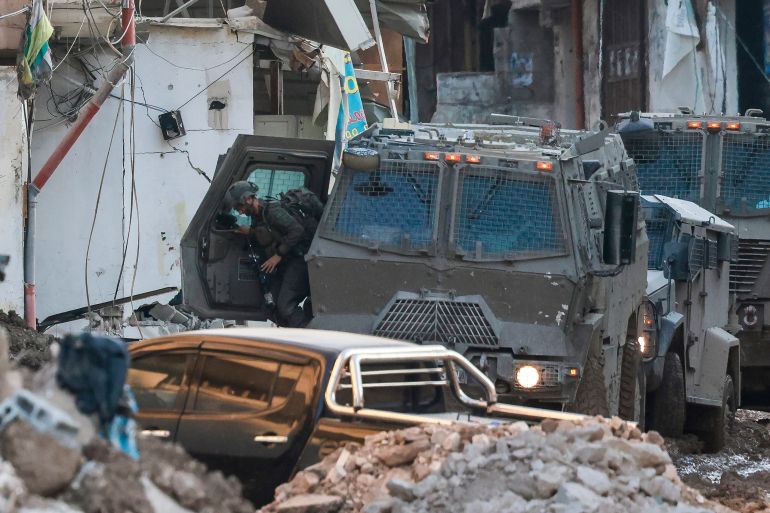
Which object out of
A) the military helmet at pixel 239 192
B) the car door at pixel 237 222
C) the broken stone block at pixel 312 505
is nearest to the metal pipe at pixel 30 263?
the car door at pixel 237 222

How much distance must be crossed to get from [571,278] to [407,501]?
425 cm

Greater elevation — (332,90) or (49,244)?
(332,90)

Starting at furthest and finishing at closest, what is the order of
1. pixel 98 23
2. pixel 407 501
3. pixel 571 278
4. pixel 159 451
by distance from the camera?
1. pixel 98 23
2. pixel 571 278
3. pixel 407 501
4. pixel 159 451

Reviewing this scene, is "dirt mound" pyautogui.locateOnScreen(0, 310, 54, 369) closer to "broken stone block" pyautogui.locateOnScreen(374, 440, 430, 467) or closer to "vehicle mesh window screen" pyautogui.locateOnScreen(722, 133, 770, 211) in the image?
"broken stone block" pyautogui.locateOnScreen(374, 440, 430, 467)

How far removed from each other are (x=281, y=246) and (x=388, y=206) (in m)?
1.12

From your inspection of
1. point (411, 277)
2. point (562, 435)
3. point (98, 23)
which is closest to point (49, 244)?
point (98, 23)

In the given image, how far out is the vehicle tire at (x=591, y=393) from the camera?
37.0 ft

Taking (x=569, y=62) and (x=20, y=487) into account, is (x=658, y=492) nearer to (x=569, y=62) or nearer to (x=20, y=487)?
(x=20, y=487)

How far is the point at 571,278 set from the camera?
11.1 meters

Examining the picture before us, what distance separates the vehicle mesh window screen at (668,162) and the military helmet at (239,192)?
5802 mm

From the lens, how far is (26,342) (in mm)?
12844

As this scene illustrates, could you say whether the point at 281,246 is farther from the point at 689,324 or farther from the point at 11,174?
the point at 689,324

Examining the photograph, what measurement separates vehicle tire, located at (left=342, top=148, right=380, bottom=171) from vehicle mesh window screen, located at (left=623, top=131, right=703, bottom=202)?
607 centimetres

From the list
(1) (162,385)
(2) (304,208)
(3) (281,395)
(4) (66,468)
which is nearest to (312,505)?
(3) (281,395)
